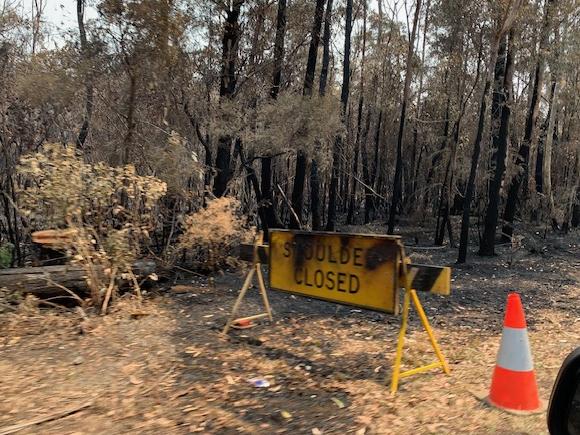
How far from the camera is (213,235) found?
1004 cm

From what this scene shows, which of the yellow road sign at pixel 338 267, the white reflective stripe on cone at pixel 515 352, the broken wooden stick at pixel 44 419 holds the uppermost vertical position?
the yellow road sign at pixel 338 267

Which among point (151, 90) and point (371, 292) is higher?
point (151, 90)

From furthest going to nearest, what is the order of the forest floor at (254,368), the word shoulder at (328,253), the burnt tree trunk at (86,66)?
1. the burnt tree trunk at (86,66)
2. the word shoulder at (328,253)
3. the forest floor at (254,368)

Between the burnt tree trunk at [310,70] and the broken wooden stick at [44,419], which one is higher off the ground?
the burnt tree trunk at [310,70]

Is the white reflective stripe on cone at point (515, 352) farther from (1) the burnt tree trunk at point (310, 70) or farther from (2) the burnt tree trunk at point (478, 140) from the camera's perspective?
(1) the burnt tree trunk at point (310, 70)

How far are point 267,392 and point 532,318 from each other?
17.2ft

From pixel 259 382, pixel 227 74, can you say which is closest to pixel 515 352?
pixel 259 382

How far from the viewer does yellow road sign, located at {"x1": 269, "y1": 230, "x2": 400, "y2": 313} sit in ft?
15.3

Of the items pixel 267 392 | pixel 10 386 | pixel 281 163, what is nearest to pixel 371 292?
pixel 267 392

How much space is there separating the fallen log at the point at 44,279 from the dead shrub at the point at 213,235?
2640 mm

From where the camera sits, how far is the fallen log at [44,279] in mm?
7133

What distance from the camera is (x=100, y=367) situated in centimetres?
486

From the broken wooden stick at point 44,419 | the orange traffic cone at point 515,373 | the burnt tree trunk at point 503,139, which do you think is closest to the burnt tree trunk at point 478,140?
the burnt tree trunk at point 503,139

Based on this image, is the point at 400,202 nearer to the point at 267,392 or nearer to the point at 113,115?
the point at 113,115
